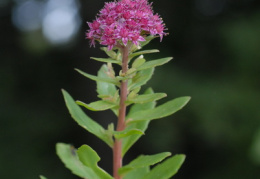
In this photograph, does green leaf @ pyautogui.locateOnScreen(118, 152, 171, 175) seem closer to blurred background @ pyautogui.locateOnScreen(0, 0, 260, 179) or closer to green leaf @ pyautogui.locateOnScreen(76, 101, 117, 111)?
green leaf @ pyautogui.locateOnScreen(76, 101, 117, 111)

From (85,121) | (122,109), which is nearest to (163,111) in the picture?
(122,109)

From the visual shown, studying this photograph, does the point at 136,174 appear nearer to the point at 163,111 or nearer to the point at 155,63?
Result: the point at 163,111

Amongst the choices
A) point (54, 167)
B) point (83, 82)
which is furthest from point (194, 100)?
point (54, 167)

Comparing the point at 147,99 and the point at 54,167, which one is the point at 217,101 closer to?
the point at 54,167

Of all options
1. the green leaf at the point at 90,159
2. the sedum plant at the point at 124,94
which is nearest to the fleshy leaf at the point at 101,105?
the sedum plant at the point at 124,94

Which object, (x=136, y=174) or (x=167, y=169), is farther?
(x=136, y=174)

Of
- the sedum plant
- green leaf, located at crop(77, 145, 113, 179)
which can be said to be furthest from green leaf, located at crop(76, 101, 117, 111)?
green leaf, located at crop(77, 145, 113, 179)
